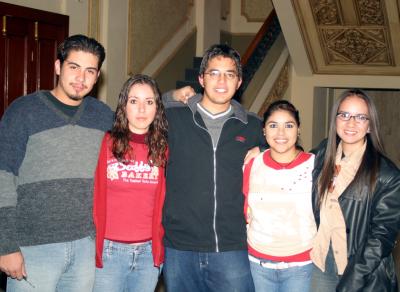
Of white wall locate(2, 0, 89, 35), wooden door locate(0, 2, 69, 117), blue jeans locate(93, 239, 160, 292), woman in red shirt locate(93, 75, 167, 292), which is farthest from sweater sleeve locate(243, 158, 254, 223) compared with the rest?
white wall locate(2, 0, 89, 35)

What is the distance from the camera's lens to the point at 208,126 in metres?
2.68

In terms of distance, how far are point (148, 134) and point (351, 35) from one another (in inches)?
189

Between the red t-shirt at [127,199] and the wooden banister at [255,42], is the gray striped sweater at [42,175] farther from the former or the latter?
the wooden banister at [255,42]

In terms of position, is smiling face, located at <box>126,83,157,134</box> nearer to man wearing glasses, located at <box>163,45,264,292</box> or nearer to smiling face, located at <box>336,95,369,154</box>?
man wearing glasses, located at <box>163,45,264,292</box>

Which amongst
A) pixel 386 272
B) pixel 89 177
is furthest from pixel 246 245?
pixel 89 177

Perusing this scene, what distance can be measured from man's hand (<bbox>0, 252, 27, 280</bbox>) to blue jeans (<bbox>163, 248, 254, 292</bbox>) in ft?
2.30

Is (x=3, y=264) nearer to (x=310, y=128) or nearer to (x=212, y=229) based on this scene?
(x=212, y=229)

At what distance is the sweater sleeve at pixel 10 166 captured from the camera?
2.30 meters

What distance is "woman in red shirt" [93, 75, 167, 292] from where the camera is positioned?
8.15 ft

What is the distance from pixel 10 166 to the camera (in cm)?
233

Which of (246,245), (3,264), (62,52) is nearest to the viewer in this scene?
(3,264)

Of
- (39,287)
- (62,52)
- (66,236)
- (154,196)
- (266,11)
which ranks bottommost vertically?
(39,287)

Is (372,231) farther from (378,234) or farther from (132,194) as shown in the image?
(132,194)

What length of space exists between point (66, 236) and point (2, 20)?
2874 mm
